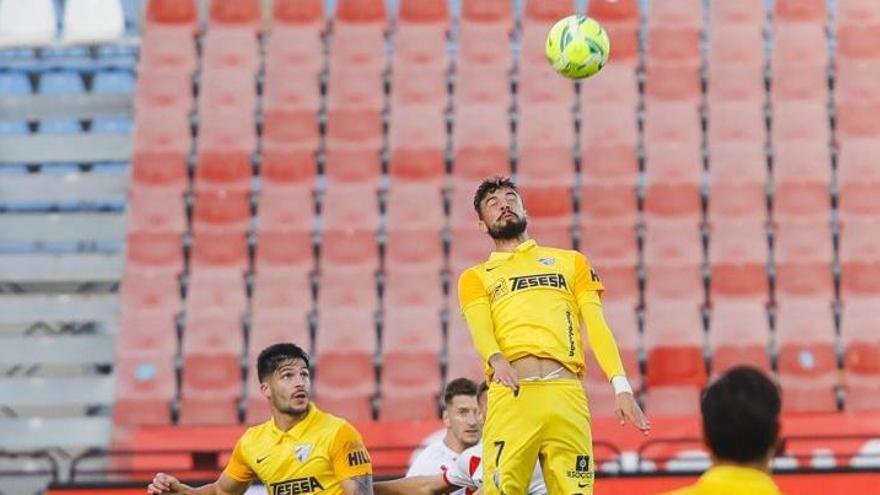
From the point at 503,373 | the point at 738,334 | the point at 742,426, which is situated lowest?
the point at 742,426

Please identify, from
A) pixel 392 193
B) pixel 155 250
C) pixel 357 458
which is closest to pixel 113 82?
pixel 155 250

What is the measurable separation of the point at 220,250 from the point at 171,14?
2872mm

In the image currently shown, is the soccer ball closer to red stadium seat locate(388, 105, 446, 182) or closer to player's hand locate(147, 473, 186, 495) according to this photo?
player's hand locate(147, 473, 186, 495)

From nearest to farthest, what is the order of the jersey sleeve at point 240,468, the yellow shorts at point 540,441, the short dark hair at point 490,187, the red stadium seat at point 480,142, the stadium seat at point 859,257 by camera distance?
the yellow shorts at point 540,441 → the short dark hair at point 490,187 → the jersey sleeve at point 240,468 → the stadium seat at point 859,257 → the red stadium seat at point 480,142

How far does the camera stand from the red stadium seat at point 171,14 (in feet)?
52.4

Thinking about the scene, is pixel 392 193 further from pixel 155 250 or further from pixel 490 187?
pixel 490 187

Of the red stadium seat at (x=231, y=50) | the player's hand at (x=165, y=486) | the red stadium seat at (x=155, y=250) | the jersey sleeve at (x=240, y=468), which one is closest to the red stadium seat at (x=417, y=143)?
the red stadium seat at (x=231, y=50)

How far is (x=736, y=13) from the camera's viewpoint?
1560cm

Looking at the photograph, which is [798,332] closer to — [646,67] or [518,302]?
[646,67]

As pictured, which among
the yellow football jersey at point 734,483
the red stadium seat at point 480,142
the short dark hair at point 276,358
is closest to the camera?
the yellow football jersey at point 734,483

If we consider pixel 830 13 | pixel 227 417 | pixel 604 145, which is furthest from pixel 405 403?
pixel 830 13

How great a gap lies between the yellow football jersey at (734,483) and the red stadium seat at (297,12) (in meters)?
12.9

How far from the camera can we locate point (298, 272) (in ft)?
47.0

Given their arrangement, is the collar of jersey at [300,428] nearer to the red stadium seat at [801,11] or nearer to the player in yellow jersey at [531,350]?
the player in yellow jersey at [531,350]
